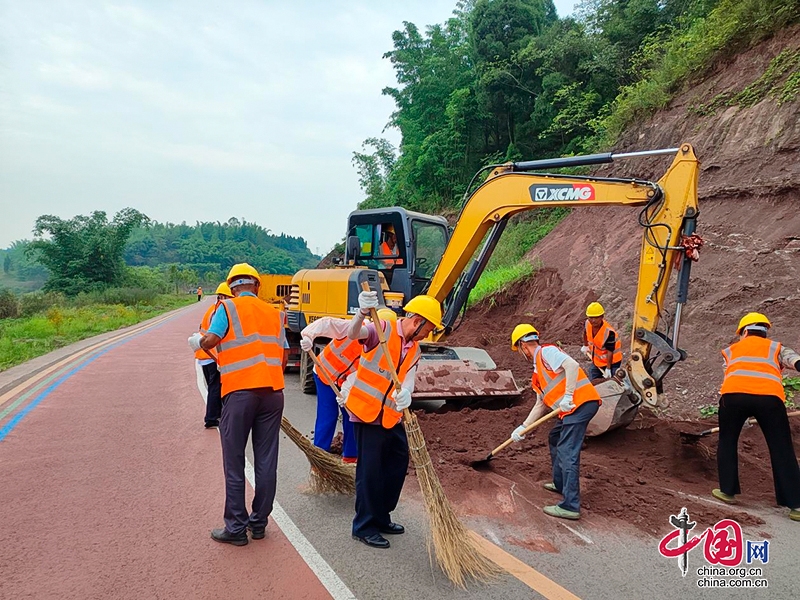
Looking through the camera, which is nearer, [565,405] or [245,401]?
[245,401]

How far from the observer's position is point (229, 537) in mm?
3916

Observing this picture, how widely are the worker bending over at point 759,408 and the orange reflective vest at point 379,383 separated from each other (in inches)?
119

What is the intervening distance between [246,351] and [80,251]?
44.8 m

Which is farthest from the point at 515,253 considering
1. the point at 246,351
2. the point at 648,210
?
the point at 246,351

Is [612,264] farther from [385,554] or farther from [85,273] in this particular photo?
[85,273]

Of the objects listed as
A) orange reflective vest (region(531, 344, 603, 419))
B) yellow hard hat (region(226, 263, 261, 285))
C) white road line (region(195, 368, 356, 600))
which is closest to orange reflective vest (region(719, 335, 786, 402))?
orange reflective vest (region(531, 344, 603, 419))

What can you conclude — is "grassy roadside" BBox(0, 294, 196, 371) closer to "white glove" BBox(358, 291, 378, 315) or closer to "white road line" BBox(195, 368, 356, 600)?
"white road line" BBox(195, 368, 356, 600)

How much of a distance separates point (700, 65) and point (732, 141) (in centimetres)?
311

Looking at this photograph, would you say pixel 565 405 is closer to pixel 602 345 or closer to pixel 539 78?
pixel 602 345

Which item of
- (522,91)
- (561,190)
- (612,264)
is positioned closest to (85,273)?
(522,91)

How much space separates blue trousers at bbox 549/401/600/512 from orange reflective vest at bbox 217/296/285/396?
2327 millimetres

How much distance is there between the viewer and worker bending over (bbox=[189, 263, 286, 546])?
12.9 feet

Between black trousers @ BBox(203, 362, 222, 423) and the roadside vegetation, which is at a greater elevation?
the roadside vegetation
